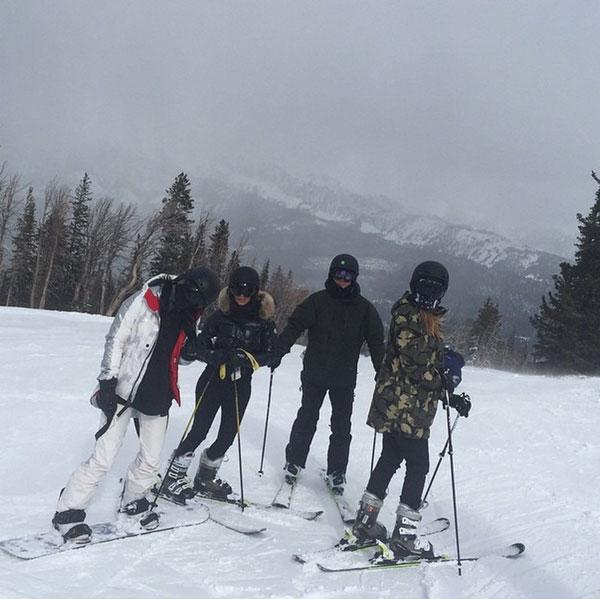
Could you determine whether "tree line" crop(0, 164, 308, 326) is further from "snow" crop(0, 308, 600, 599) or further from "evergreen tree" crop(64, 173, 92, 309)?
"snow" crop(0, 308, 600, 599)

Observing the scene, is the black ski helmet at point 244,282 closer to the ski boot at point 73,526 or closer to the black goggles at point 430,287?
the black goggles at point 430,287

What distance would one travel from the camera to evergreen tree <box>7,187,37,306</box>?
47750mm

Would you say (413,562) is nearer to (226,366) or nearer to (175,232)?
(226,366)

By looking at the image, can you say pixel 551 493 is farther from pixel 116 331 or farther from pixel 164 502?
pixel 116 331

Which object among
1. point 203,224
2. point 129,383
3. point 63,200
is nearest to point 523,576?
point 129,383

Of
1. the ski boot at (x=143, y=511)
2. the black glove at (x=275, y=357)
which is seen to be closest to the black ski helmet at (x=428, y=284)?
the black glove at (x=275, y=357)

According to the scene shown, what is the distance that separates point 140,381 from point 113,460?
624mm

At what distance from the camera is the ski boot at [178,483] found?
4.24m

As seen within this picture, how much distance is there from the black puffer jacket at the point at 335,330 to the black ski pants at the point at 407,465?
109 cm

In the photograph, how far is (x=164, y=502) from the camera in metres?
4.20

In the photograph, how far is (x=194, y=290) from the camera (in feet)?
12.3

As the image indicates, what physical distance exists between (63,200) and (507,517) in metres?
46.0

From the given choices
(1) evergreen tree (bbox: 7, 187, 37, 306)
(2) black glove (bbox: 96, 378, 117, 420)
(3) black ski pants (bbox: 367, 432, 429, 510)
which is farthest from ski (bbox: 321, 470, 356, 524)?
(1) evergreen tree (bbox: 7, 187, 37, 306)

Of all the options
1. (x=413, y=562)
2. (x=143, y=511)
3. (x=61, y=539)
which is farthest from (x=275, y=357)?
(x=61, y=539)
